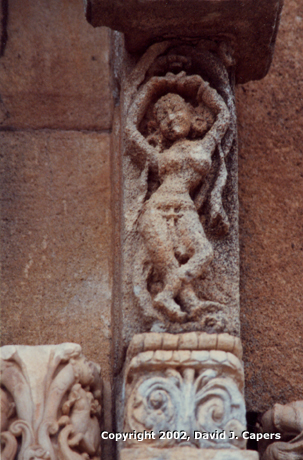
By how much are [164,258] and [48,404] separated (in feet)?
1.91

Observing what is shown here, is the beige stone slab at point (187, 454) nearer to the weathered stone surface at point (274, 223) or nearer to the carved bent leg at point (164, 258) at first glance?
the carved bent leg at point (164, 258)

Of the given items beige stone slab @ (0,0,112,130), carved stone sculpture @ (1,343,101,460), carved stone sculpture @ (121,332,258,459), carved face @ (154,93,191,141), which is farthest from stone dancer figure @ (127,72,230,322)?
beige stone slab @ (0,0,112,130)

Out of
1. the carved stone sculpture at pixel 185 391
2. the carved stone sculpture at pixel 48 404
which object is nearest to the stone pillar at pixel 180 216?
the carved stone sculpture at pixel 185 391

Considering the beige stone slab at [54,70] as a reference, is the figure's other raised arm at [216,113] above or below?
below

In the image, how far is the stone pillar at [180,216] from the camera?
229 centimetres

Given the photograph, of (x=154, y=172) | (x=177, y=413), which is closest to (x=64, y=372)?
(x=177, y=413)

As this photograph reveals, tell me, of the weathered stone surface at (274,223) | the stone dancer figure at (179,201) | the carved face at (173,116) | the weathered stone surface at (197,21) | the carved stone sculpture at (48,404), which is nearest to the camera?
the carved stone sculpture at (48,404)

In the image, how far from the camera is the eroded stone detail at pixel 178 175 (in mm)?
2463

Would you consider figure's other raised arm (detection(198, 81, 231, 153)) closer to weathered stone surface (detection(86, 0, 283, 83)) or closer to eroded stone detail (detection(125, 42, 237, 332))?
eroded stone detail (detection(125, 42, 237, 332))

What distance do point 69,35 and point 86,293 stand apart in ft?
3.77

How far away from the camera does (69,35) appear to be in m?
3.32

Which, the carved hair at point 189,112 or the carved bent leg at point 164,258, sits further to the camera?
the carved hair at point 189,112

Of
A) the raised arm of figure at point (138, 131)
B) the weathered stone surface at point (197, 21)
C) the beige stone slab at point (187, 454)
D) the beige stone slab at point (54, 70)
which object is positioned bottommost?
the beige stone slab at point (187, 454)

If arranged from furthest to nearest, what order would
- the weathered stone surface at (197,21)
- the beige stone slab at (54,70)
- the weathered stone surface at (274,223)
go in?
the beige stone slab at (54,70) → the weathered stone surface at (274,223) → the weathered stone surface at (197,21)
